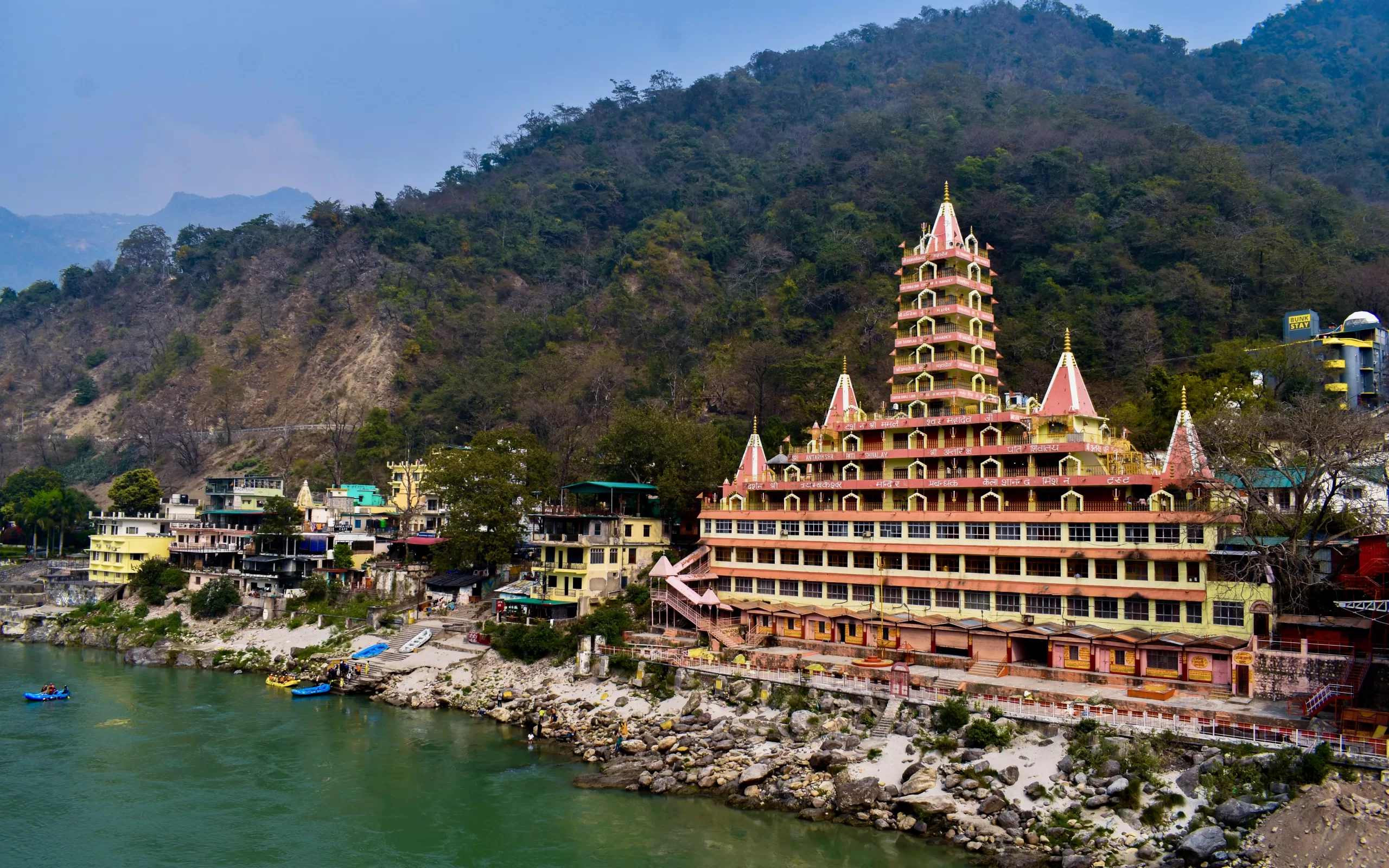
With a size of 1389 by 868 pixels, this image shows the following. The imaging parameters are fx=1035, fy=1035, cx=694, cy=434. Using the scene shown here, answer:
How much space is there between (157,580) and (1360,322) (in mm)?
71855

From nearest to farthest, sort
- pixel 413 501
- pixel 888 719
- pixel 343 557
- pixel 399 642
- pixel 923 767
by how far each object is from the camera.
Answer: pixel 923 767 → pixel 888 719 → pixel 399 642 → pixel 343 557 → pixel 413 501

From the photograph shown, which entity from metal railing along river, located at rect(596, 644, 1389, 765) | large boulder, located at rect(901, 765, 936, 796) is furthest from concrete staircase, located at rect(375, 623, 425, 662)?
large boulder, located at rect(901, 765, 936, 796)

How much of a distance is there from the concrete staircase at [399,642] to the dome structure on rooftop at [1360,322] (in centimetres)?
5184

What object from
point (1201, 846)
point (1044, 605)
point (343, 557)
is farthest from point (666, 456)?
point (1201, 846)

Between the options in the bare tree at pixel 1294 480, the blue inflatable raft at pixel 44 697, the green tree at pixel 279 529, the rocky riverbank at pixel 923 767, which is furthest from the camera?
the green tree at pixel 279 529

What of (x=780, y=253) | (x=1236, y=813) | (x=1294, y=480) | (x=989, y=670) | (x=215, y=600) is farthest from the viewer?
(x=780, y=253)

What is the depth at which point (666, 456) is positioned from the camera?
56281 mm

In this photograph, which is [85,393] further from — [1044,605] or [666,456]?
[1044,605]

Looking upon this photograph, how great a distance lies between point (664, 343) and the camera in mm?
90062

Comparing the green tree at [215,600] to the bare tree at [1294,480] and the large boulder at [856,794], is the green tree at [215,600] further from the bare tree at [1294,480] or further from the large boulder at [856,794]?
the bare tree at [1294,480]

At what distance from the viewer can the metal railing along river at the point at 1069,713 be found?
26.6m

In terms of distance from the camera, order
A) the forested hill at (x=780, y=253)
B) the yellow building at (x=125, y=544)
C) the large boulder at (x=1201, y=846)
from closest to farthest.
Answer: the large boulder at (x=1201, y=846)
the forested hill at (x=780, y=253)
the yellow building at (x=125, y=544)

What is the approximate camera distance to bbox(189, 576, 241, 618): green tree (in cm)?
6006

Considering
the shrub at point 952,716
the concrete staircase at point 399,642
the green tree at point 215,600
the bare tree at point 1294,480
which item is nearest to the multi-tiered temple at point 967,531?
the bare tree at point 1294,480
